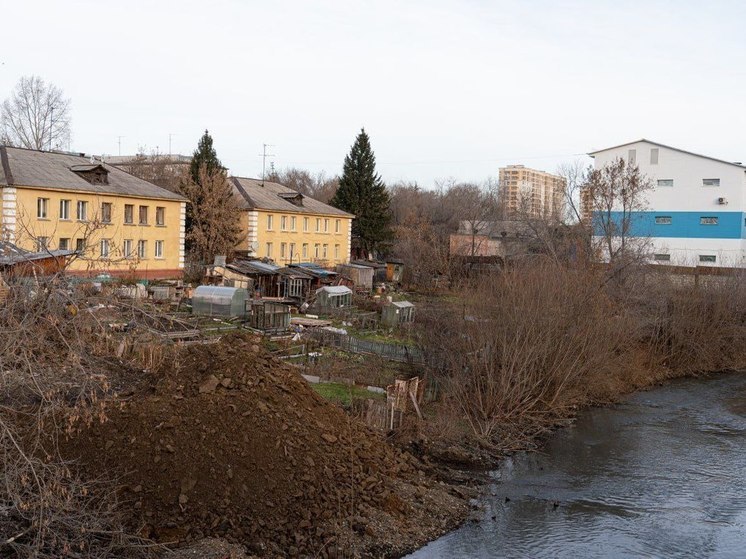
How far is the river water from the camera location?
13883 millimetres

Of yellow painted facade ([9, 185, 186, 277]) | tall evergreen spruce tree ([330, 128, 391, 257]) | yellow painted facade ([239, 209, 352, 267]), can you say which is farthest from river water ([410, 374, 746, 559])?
tall evergreen spruce tree ([330, 128, 391, 257])

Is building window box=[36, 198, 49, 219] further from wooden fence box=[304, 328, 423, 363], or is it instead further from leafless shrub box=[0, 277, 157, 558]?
leafless shrub box=[0, 277, 157, 558]

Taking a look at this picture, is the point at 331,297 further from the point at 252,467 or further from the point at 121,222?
the point at 252,467

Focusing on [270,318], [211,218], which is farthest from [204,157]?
[270,318]

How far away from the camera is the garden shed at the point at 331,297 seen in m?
37.6

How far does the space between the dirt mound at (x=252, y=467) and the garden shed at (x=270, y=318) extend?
13619 mm

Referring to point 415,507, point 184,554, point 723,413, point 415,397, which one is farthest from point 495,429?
point 184,554

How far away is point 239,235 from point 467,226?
2652 centimetres

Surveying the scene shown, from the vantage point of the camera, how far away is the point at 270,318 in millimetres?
29422

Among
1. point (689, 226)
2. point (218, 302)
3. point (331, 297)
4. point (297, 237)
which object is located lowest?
point (218, 302)

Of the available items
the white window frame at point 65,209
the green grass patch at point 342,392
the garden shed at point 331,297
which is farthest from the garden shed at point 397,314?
the white window frame at point 65,209

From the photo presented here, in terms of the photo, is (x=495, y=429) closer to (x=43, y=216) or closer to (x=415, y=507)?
(x=415, y=507)

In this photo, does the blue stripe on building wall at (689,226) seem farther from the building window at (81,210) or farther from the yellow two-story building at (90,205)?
the building window at (81,210)

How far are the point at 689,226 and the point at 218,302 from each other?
33.4 meters
